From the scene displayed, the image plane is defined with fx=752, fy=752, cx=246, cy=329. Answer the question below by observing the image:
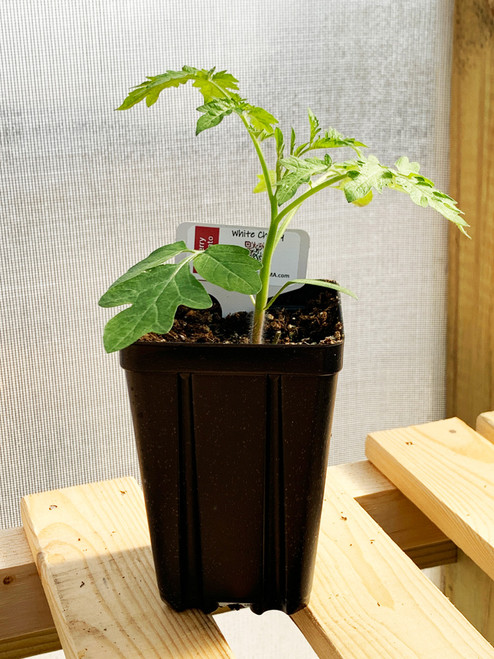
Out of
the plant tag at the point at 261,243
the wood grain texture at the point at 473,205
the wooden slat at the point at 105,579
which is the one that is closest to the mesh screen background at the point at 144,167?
the wood grain texture at the point at 473,205

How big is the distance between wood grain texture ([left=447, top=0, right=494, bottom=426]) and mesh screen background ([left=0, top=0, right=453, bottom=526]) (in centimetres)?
2

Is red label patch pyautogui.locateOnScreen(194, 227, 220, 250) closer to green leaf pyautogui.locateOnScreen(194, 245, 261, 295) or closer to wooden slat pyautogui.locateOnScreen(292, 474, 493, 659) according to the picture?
green leaf pyautogui.locateOnScreen(194, 245, 261, 295)

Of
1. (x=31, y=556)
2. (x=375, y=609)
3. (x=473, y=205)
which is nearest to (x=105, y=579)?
(x=31, y=556)

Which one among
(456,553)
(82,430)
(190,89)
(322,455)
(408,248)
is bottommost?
(456,553)

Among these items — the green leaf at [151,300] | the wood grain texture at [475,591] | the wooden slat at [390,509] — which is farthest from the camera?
the wood grain texture at [475,591]

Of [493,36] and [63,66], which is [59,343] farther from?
[493,36]

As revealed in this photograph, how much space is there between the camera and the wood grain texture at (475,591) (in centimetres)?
97

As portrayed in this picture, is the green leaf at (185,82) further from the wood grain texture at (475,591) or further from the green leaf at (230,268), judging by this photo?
the wood grain texture at (475,591)

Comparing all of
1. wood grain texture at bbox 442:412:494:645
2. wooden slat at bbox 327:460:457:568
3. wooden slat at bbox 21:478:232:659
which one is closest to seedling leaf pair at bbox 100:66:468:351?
wooden slat at bbox 21:478:232:659

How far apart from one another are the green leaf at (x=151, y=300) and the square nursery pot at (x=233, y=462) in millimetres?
56

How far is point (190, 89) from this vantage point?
3.13 ft

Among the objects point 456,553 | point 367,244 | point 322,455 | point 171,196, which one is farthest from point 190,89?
point 456,553

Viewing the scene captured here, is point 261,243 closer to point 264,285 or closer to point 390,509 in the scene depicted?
point 264,285

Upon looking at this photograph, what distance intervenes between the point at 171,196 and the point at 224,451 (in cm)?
50
